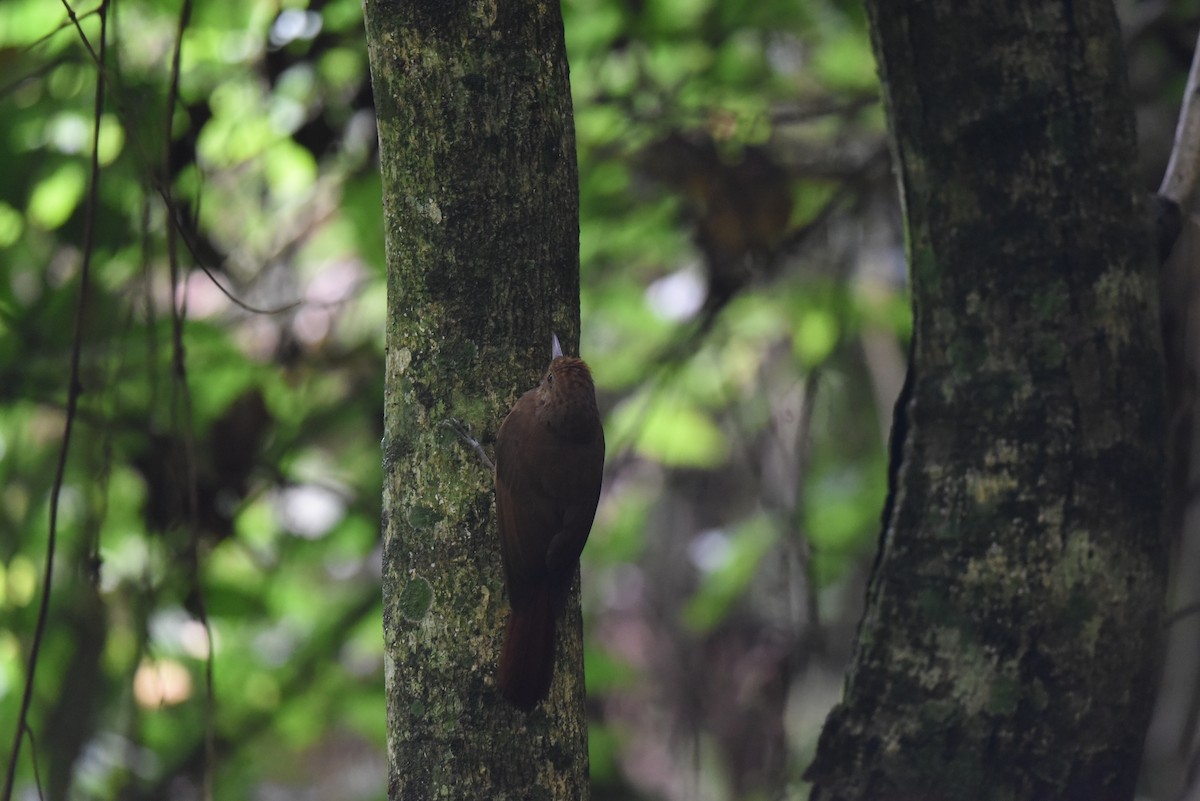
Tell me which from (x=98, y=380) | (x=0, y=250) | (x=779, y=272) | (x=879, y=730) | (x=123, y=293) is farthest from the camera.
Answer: (x=779, y=272)

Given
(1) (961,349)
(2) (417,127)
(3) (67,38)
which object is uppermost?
(3) (67,38)

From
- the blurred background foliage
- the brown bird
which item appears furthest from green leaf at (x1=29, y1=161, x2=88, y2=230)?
the brown bird

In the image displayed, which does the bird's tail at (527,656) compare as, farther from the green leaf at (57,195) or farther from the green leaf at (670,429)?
the green leaf at (670,429)

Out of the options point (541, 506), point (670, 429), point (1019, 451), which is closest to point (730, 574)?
point (670, 429)

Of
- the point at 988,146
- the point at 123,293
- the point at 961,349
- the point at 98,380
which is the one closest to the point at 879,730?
the point at 961,349

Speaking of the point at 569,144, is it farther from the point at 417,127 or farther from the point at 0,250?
the point at 0,250

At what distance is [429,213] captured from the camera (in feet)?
5.38

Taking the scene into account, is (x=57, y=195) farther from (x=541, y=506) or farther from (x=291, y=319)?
(x=541, y=506)

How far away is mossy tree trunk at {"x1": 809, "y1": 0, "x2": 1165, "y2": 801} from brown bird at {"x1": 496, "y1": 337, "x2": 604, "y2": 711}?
0.66m

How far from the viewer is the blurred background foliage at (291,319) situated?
2887mm

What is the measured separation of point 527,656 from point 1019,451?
956 mm

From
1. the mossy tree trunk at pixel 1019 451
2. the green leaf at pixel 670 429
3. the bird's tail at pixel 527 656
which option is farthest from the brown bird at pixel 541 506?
the green leaf at pixel 670 429

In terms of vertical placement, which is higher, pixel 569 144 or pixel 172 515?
pixel 569 144

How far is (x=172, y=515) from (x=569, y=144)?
68.8 inches
